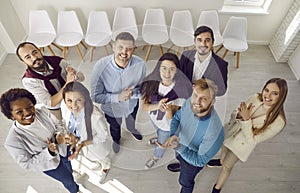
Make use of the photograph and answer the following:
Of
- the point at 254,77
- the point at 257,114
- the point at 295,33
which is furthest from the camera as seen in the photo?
the point at 254,77

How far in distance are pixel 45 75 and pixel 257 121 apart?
1.81 m

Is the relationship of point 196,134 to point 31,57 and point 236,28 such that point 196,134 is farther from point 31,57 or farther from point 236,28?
point 236,28

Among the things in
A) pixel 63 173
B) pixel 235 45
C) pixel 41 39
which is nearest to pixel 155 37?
pixel 235 45

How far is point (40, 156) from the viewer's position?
217 centimetres

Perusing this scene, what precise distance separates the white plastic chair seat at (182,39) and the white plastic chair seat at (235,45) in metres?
0.54

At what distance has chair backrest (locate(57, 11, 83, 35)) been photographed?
4.00 metres

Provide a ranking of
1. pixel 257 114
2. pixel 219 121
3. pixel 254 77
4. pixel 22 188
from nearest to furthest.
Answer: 1. pixel 219 121
2. pixel 257 114
3. pixel 22 188
4. pixel 254 77

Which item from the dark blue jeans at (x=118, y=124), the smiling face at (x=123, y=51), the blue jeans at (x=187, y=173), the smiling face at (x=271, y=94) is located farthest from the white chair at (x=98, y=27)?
the smiling face at (x=271, y=94)

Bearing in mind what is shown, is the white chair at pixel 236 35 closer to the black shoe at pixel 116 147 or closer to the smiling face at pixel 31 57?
the black shoe at pixel 116 147

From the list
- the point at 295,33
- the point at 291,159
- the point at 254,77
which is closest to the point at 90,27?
the point at 254,77

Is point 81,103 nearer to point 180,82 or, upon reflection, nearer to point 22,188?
point 180,82

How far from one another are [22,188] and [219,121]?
226cm

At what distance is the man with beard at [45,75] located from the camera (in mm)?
2332

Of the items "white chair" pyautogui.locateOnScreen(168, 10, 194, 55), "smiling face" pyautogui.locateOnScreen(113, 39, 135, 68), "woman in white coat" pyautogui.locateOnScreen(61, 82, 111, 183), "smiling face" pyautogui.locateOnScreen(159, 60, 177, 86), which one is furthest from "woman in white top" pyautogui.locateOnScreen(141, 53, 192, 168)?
"white chair" pyautogui.locateOnScreen(168, 10, 194, 55)
